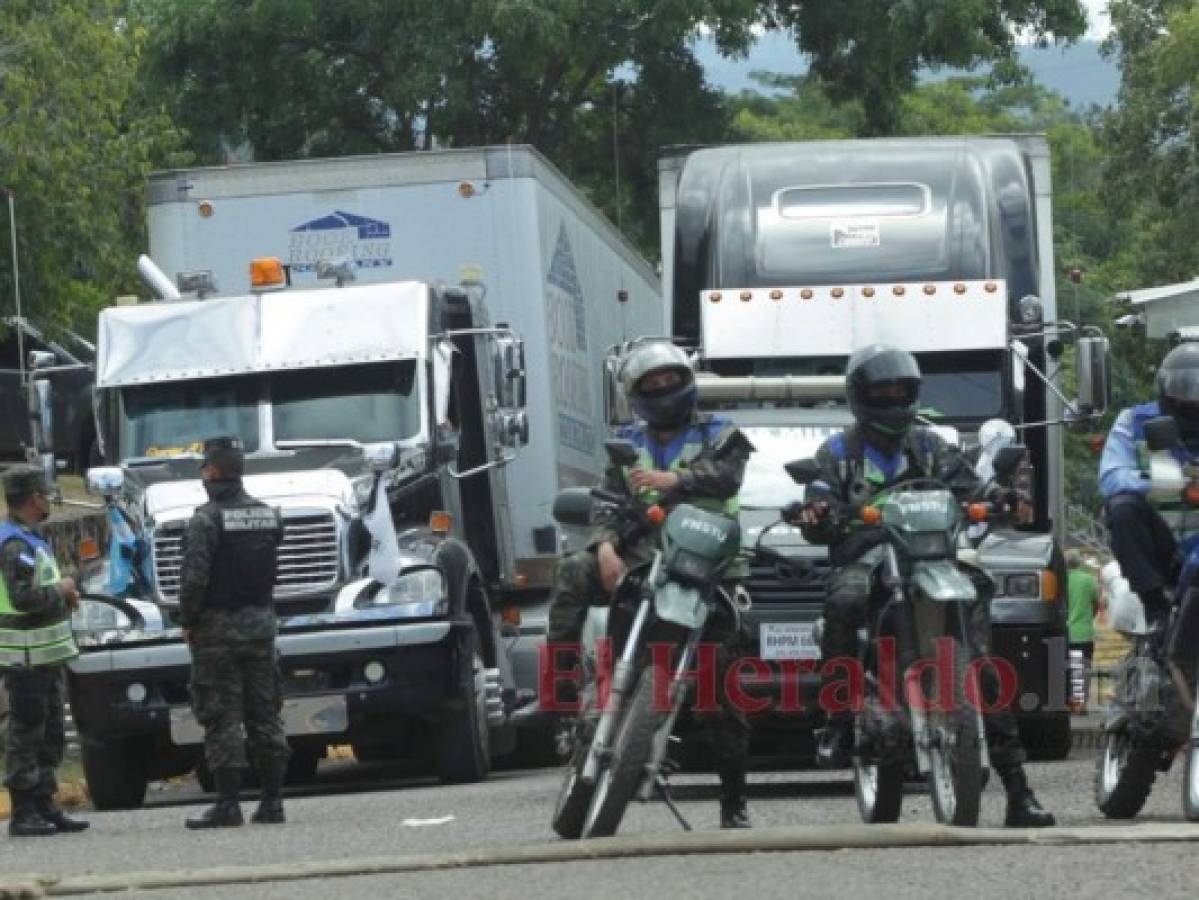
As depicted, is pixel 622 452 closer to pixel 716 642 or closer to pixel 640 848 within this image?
pixel 716 642

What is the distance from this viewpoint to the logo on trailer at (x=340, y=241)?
66.3 feet

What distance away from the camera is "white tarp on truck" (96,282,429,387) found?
1805 centimetres

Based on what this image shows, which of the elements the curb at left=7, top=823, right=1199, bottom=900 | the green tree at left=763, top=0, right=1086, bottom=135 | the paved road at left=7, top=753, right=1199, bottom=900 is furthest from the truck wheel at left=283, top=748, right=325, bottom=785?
the green tree at left=763, top=0, right=1086, bottom=135

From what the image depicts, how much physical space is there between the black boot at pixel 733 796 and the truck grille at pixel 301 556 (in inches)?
239

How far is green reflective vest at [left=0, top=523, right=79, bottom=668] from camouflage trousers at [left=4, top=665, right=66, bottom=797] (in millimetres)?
53

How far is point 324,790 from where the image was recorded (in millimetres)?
18594

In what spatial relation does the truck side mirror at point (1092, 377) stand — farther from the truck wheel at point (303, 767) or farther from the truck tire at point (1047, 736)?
the truck wheel at point (303, 767)

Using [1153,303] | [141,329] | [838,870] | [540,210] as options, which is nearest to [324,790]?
[141,329]

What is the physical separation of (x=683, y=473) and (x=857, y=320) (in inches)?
260

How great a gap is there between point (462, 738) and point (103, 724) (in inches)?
76.6

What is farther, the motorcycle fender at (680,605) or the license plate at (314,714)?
the license plate at (314,714)

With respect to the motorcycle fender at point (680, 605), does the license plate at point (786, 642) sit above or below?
below

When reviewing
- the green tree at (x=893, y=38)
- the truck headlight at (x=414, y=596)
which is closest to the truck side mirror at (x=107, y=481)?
the truck headlight at (x=414, y=596)

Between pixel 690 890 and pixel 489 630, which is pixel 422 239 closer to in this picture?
pixel 489 630
